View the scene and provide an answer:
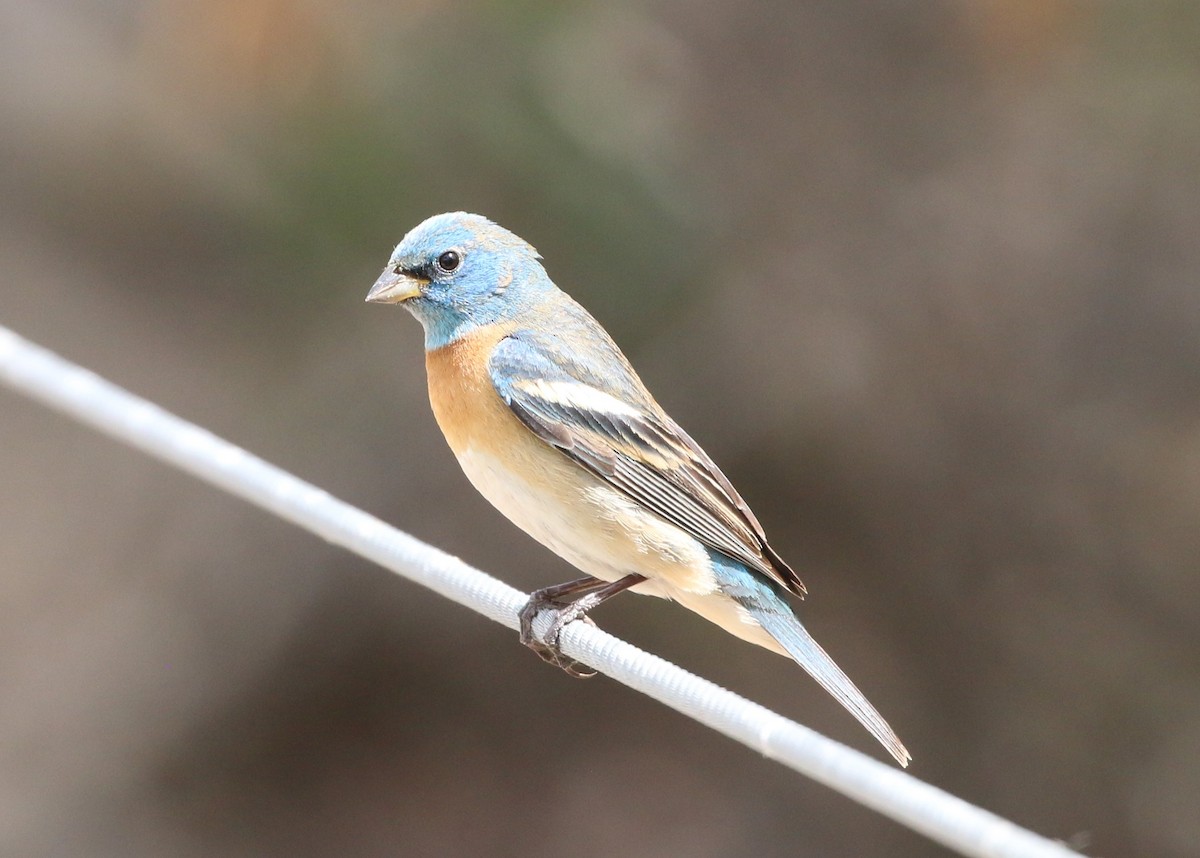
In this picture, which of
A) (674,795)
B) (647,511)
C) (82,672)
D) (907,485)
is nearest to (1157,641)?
(907,485)

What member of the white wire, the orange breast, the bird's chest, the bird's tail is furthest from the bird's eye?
the bird's tail

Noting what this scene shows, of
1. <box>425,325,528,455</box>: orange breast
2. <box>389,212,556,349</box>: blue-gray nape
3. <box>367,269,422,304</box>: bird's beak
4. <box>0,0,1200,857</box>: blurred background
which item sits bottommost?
<box>425,325,528,455</box>: orange breast

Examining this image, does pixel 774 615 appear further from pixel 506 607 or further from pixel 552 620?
pixel 506 607

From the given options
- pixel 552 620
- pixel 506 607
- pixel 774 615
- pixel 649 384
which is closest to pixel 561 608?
pixel 552 620

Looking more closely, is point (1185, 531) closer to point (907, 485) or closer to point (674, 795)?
point (907, 485)

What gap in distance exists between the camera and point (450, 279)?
303cm

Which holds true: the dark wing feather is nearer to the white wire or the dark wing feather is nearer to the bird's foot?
the bird's foot

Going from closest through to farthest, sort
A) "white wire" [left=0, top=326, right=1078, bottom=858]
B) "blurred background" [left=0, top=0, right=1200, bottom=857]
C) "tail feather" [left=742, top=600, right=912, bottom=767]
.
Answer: "white wire" [left=0, top=326, right=1078, bottom=858] < "tail feather" [left=742, top=600, right=912, bottom=767] < "blurred background" [left=0, top=0, right=1200, bottom=857]

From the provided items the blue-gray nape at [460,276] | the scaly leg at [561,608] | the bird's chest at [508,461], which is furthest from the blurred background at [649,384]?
the scaly leg at [561,608]

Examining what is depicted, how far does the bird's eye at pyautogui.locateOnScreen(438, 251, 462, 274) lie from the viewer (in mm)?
3018

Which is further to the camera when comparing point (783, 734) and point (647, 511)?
point (647, 511)

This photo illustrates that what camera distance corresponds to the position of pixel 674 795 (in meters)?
5.50

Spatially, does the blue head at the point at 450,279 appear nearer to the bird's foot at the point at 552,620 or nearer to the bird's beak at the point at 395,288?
the bird's beak at the point at 395,288

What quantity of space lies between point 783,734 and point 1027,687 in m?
3.82
